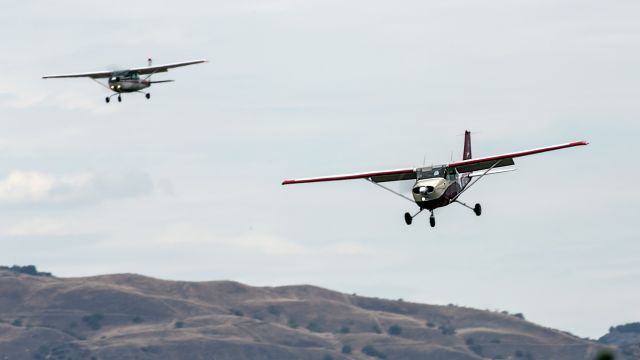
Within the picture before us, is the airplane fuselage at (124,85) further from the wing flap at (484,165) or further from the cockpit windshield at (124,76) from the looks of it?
the wing flap at (484,165)

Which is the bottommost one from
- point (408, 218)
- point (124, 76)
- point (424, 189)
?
point (408, 218)

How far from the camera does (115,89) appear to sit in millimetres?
122625

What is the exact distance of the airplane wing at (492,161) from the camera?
238 feet

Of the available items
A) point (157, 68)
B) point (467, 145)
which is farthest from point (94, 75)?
point (467, 145)

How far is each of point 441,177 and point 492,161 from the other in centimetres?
564

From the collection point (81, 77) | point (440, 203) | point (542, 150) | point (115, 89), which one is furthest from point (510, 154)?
point (81, 77)

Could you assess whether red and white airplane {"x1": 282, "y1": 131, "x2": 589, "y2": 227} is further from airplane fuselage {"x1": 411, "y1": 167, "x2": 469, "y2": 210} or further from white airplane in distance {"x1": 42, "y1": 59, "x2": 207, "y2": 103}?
white airplane in distance {"x1": 42, "y1": 59, "x2": 207, "y2": 103}

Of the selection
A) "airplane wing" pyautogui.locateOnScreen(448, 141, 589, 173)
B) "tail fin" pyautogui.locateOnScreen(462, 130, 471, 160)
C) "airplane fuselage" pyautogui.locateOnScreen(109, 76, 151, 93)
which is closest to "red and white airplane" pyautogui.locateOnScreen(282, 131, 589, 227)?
"airplane wing" pyautogui.locateOnScreen(448, 141, 589, 173)

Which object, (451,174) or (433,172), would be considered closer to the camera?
(433,172)

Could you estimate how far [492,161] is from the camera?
75.8 metres

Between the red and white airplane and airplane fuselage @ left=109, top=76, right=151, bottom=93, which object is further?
airplane fuselage @ left=109, top=76, right=151, bottom=93

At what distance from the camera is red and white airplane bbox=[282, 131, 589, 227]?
69.3 meters

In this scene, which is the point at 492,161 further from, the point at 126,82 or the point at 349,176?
the point at 126,82

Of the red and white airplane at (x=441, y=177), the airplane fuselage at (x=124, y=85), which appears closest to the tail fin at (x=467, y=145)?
the red and white airplane at (x=441, y=177)
